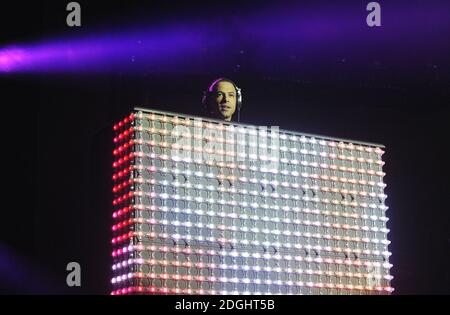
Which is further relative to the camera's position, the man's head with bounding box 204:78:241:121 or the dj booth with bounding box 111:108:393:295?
the man's head with bounding box 204:78:241:121

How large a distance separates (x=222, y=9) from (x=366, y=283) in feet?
12.1

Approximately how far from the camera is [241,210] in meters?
8.71

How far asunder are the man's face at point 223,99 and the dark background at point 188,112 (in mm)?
1057

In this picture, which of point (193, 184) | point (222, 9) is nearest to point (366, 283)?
point (193, 184)

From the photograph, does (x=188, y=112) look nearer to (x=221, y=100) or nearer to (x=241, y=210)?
(x=221, y=100)

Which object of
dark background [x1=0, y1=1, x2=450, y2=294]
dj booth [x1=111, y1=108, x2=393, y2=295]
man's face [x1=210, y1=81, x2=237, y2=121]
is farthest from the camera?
dark background [x1=0, y1=1, x2=450, y2=294]

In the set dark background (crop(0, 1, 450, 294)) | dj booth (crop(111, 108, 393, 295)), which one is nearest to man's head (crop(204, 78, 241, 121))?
dj booth (crop(111, 108, 393, 295))

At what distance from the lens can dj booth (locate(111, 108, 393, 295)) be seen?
8.24 m

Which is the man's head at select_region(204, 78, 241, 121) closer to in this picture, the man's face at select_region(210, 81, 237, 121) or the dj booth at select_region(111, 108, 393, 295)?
the man's face at select_region(210, 81, 237, 121)

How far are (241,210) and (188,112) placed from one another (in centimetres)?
284

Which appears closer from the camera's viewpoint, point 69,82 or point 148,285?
point 148,285

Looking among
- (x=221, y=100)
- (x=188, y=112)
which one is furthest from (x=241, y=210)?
(x=188, y=112)
